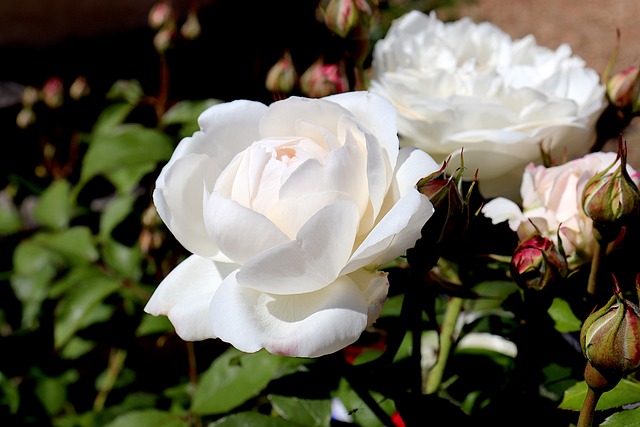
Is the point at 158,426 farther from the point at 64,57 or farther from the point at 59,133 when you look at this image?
the point at 64,57

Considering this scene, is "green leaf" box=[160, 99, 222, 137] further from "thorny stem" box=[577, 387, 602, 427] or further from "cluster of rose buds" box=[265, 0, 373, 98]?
"thorny stem" box=[577, 387, 602, 427]

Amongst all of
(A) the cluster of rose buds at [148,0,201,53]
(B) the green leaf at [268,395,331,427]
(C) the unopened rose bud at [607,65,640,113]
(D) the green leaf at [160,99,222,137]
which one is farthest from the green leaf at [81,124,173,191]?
(C) the unopened rose bud at [607,65,640,113]

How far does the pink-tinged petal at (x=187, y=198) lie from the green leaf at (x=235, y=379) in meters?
0.19

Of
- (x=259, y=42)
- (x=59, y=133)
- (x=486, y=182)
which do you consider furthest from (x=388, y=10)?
(x=486, y=182)

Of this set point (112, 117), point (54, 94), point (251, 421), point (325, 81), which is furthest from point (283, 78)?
point (54, 94)

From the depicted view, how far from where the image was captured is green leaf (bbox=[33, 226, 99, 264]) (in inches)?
35.9

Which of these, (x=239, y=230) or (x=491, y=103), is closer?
(x=239, y=230)

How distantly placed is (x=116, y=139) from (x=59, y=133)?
1.21 feet

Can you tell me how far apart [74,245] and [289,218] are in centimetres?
64

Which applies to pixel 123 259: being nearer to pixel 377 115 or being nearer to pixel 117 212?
pixel 117 212

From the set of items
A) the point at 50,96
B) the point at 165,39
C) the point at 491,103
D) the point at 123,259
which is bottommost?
the point at 123,259

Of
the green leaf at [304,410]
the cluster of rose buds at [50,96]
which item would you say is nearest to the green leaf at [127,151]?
the cluster of rose buds at [50,96]

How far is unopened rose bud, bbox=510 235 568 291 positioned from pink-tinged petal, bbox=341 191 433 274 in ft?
0.28

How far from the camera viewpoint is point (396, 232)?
13.3 inches
